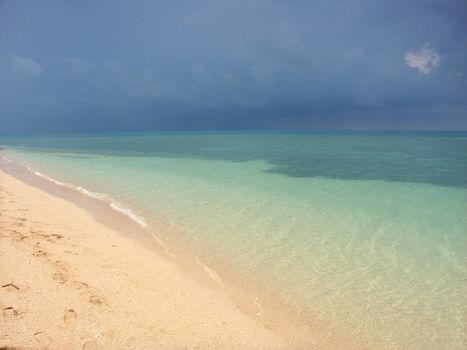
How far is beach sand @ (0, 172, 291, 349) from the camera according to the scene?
11.9ft

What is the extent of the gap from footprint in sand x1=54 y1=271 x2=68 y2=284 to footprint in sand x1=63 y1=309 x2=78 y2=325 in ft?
3.22

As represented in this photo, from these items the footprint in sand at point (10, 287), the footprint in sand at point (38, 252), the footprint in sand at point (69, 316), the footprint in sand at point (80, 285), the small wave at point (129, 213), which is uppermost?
the footprint in sand at point (10, 287)

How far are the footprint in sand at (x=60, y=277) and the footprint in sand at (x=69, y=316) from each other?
3.22 feet

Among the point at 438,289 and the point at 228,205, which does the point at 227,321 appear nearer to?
the point at 438,289

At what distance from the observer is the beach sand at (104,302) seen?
11.9ft

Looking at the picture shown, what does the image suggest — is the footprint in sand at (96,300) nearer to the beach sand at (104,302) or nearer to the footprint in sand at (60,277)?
the beach sand at (104,302)

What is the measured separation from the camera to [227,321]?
14.5 ft

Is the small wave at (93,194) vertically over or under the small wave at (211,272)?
over

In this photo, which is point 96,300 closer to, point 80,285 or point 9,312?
point 80,285

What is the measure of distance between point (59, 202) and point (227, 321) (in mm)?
9244

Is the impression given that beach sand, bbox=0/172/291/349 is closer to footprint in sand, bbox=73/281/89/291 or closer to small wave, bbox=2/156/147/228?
footprint in sand, bbox=73/281/89/291

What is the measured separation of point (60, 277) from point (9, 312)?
3.91ft

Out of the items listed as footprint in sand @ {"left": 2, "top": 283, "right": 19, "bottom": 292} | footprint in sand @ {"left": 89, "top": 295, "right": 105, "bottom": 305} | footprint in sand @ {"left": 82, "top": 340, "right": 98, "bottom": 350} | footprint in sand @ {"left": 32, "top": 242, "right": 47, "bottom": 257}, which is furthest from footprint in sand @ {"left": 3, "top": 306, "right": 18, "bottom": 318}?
footprint in sand @ {"left": 32, "top": 242, "right": 47, "bottom": 257}

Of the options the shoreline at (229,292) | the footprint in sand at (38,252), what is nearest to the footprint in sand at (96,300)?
the shoreline at (229,292)
